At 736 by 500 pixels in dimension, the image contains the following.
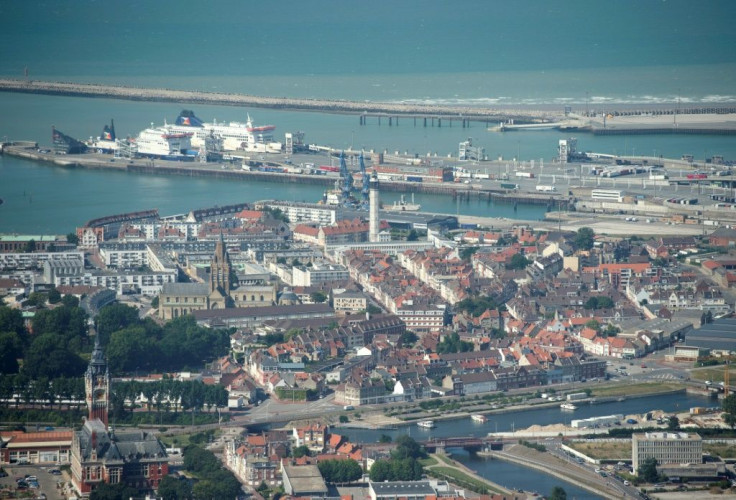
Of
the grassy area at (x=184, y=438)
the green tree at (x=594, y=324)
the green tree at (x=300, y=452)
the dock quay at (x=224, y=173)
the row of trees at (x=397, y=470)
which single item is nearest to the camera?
the row of trees at (x=397, y=470)

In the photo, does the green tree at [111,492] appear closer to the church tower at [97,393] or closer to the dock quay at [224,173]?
the church tower at [97,393]

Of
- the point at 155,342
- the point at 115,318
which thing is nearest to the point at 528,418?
the point at 155,342

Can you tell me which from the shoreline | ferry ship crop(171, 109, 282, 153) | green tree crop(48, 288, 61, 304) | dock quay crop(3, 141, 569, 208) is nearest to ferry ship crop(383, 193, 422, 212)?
dock quay crop(3, 141, 569, 208)

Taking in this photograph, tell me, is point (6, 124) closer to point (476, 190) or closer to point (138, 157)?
point (138, 157)

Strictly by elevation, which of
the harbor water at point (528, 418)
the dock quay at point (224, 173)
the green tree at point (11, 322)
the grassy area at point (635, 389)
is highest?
the dock quay at point (224, 173)

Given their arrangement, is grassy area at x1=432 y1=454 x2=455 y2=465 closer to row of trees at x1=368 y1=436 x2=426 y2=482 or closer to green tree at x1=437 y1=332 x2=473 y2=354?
row of trees at x1=368 y1=436 x2=426 y2=482

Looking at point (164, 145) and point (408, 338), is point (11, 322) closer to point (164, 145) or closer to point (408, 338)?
point (408, 338)

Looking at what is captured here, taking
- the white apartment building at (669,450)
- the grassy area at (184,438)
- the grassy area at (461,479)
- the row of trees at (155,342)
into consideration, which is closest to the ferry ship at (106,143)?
the row of trees at (155,342)
